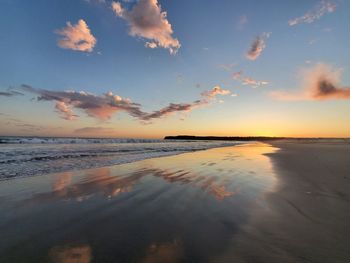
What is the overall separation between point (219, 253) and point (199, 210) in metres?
1.55

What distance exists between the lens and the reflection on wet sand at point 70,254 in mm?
2305

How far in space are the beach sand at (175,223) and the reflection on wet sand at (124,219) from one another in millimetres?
12

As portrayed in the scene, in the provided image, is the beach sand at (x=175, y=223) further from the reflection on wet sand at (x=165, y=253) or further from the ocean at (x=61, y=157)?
the ocean at (x=61, y=157)

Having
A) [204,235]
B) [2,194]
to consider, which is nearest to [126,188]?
[2,194]

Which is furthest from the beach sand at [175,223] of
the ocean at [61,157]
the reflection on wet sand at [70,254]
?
the ocean at [61,157]

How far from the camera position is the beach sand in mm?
2416

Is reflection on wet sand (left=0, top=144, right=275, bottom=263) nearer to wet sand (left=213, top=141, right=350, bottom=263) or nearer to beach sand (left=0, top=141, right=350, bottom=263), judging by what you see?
beach sand (left=0, top=141, right=350, bottom=263)

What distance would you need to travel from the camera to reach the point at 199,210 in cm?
397

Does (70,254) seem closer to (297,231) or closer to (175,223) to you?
(175,223)

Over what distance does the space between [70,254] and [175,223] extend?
1.50 meters

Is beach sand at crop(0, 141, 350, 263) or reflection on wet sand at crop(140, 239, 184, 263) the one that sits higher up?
beach sand at crop(0, 141, 350, 263)

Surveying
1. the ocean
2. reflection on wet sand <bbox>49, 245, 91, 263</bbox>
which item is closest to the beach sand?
reflection on wet sand <bbox>49, 245, 91, 263</bbox>

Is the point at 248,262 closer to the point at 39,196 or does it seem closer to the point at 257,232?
the point at 257,232

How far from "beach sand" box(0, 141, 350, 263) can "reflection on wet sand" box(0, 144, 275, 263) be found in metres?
0.01
